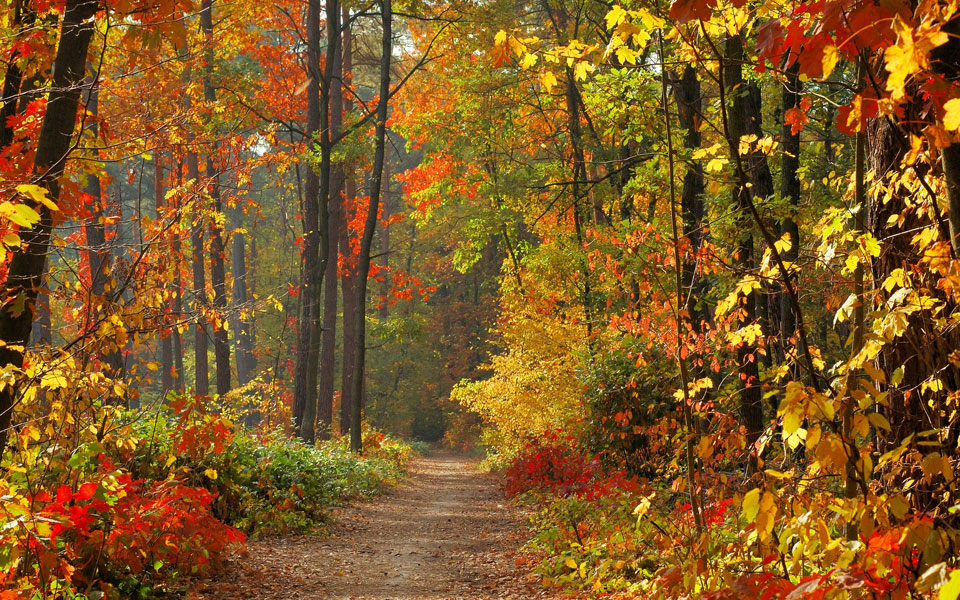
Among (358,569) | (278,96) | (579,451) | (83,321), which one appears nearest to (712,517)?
(358,569)

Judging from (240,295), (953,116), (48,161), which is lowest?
(953,116)

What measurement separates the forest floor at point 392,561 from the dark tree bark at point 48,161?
250cm

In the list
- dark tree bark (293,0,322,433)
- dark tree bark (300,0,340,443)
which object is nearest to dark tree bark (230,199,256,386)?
dark tree bark (293,0,322,433)

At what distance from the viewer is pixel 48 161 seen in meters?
4.23

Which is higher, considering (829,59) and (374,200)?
(374,200)

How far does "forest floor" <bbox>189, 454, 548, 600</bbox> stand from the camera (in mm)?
6375

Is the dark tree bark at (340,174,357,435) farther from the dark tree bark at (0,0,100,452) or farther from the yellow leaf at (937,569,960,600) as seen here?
the yellow leaf at (937,569,960,600)

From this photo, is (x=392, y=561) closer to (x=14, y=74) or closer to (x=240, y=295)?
(x=14, y=74)

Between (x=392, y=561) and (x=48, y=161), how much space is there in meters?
5.46

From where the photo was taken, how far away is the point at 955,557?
9.27ft

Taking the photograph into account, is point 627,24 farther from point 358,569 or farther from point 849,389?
point 358,569

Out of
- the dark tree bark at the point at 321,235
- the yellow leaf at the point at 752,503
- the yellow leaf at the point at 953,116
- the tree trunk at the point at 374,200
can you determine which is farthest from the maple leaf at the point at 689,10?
the tree trunk at the point at 374,200

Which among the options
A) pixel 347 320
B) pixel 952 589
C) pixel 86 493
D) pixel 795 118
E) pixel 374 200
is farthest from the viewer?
pixel 347 320

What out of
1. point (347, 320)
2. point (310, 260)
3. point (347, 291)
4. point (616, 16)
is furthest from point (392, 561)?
point (347, 291)
